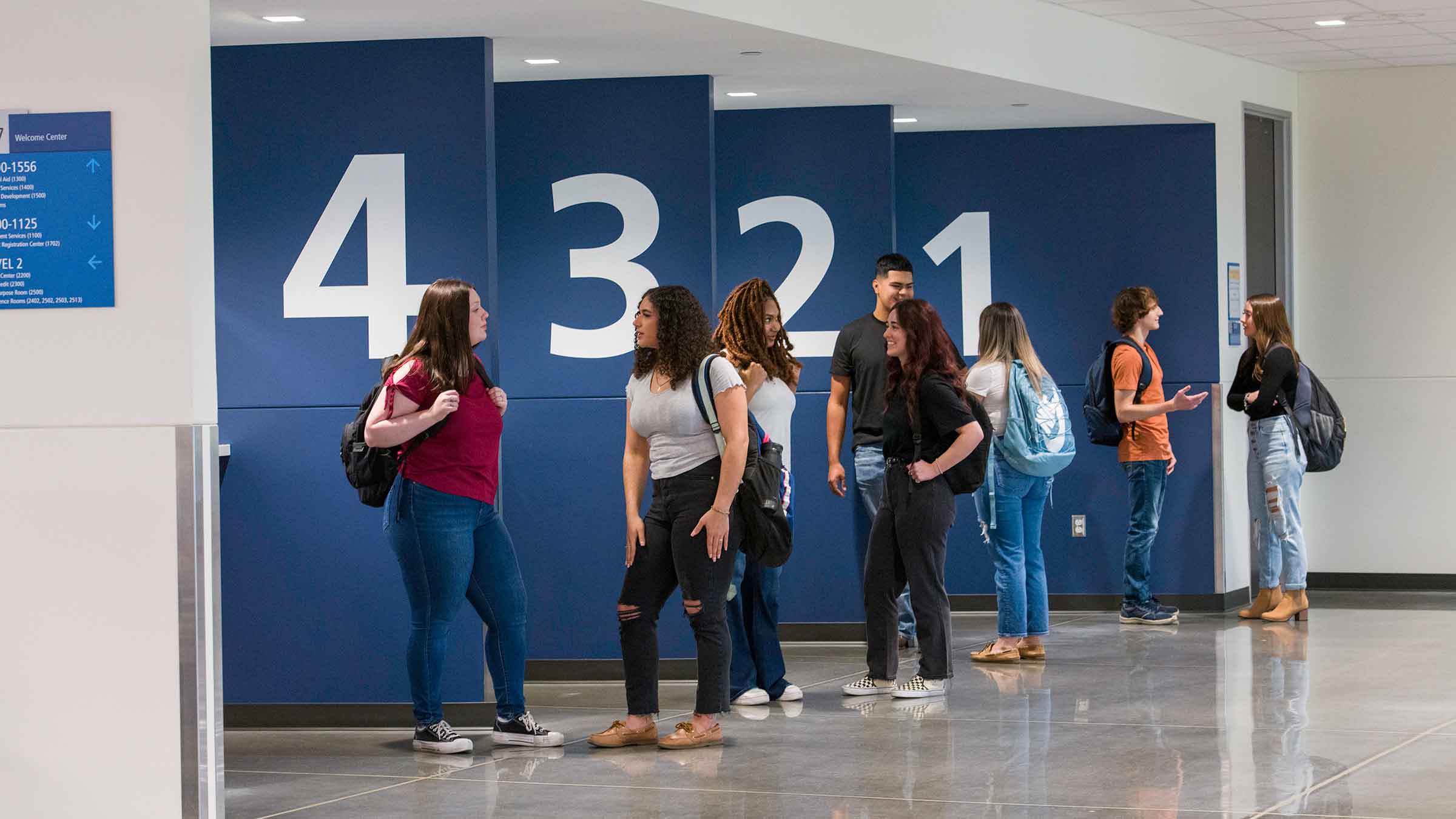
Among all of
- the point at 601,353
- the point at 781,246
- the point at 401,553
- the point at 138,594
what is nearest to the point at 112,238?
the point at 138,594

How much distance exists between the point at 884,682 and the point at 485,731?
161 cm

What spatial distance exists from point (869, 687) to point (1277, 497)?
3.03 metres

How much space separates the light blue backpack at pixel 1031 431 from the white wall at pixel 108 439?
13.3 ft

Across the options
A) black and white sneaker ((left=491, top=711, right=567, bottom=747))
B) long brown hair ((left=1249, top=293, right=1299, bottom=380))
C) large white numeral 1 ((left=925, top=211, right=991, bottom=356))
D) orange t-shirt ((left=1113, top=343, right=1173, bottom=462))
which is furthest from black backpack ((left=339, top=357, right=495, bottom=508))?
long brown hair ((left=1249, top=293, right=1299, bottom=380))

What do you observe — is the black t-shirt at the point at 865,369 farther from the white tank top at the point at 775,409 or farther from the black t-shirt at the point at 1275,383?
the black t-shirt at the point at 1275,383

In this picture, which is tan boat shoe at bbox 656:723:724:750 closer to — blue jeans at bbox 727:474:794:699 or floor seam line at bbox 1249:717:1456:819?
blue jeans at bbox 727:474:794:699

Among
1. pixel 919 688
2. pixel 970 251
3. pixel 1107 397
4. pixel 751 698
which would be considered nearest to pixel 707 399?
pixel 751 698

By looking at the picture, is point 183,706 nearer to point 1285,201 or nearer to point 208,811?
point 208,811

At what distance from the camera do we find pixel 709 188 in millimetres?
7301

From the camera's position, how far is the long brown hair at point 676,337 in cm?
558

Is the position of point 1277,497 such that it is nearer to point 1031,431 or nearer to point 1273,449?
point 1273,449

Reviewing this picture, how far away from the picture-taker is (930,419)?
6355mm

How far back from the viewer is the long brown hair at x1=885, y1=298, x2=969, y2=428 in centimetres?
634

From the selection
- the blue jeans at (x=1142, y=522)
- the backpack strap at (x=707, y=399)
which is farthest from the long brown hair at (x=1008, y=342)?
the backpack strap at (x=707, y=399)
